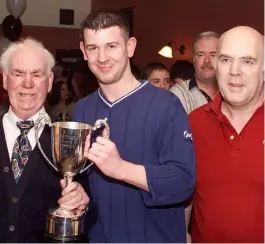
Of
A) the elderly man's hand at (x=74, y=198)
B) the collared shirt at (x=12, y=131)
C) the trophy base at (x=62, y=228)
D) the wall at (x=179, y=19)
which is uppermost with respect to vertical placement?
the wall at (x=179, y=19)

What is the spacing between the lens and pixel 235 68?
5.17ft

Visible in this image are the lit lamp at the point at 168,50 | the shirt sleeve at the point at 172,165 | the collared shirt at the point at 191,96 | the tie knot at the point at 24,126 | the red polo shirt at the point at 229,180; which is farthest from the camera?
the lit lamp at the point at 168,50

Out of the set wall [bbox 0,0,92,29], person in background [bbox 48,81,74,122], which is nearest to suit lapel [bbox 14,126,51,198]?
person in background [bbox 48,81,74,122]

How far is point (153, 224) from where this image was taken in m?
1.62

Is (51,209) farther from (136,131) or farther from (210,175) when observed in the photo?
(210,175)

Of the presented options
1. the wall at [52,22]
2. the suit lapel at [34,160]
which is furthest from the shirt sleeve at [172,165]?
the wall at [52,22]

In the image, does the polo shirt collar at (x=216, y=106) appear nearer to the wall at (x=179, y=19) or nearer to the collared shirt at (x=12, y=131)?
the collared shirt at (x=12, y=131)

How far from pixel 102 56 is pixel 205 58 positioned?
5.25ft

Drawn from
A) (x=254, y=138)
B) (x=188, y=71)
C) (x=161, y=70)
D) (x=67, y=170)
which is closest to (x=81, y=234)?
(x=67, y=170)

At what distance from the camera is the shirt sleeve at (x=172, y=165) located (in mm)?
1486

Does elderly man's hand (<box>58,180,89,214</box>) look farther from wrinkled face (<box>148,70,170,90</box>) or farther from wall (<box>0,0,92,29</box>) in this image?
wall (<box>0,0,92,29</box>)

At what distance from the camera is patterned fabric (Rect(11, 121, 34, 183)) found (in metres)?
1.68

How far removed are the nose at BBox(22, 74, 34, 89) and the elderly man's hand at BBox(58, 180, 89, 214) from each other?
39 centimetres

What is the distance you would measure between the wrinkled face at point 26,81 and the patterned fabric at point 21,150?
67mm
